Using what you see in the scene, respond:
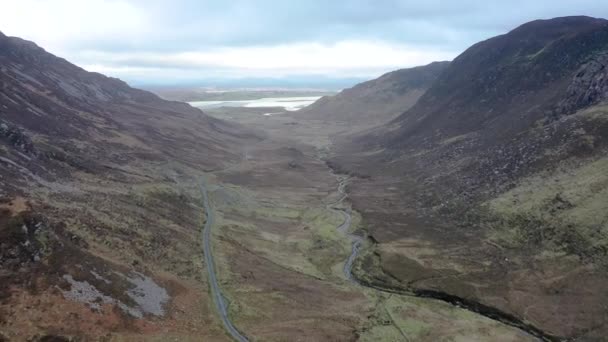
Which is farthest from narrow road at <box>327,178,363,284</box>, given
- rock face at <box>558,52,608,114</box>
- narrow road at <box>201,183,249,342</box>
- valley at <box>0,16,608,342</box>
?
rock face at <box>558,52,608,114</box>

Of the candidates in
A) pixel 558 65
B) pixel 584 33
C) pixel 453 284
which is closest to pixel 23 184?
pixel 453 284

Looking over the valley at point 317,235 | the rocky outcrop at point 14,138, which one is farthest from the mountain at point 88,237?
the valley at point 317,235

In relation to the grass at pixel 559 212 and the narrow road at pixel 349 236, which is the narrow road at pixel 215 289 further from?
the grass at pixel 559 212

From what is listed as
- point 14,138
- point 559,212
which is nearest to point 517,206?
point 559,212

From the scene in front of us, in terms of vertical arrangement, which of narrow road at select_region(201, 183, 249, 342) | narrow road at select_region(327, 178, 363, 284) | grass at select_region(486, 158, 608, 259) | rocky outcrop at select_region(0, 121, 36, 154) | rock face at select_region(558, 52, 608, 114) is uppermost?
rock face at select_region(558, 52, 608, 114)

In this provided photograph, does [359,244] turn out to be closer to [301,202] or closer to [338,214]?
[338,214]

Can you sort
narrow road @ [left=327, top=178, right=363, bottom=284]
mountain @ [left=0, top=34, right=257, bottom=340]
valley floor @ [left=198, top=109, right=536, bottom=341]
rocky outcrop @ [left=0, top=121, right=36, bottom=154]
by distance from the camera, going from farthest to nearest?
rocky outcrop @ [left=0, top=121, right=36, bottom=154] → narrow road @ [left=327, top=178, right=363, bottom=284] → valley floor @ [left=198, top=109, right=536, bottom=341] → mountain @ [left=0, top=34, right=257, bottom=340]

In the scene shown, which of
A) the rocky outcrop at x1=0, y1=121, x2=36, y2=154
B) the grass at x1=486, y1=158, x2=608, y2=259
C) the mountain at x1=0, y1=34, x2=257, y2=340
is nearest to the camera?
the mountain at x1=0, y1=34, x2=257, y2=340

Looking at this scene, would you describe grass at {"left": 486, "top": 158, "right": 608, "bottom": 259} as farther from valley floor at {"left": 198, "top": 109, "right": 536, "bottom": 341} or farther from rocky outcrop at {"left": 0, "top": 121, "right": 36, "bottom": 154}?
rocky outcrop at {"left": 0, "top": 121, "right": 36, "bottom": 154}
